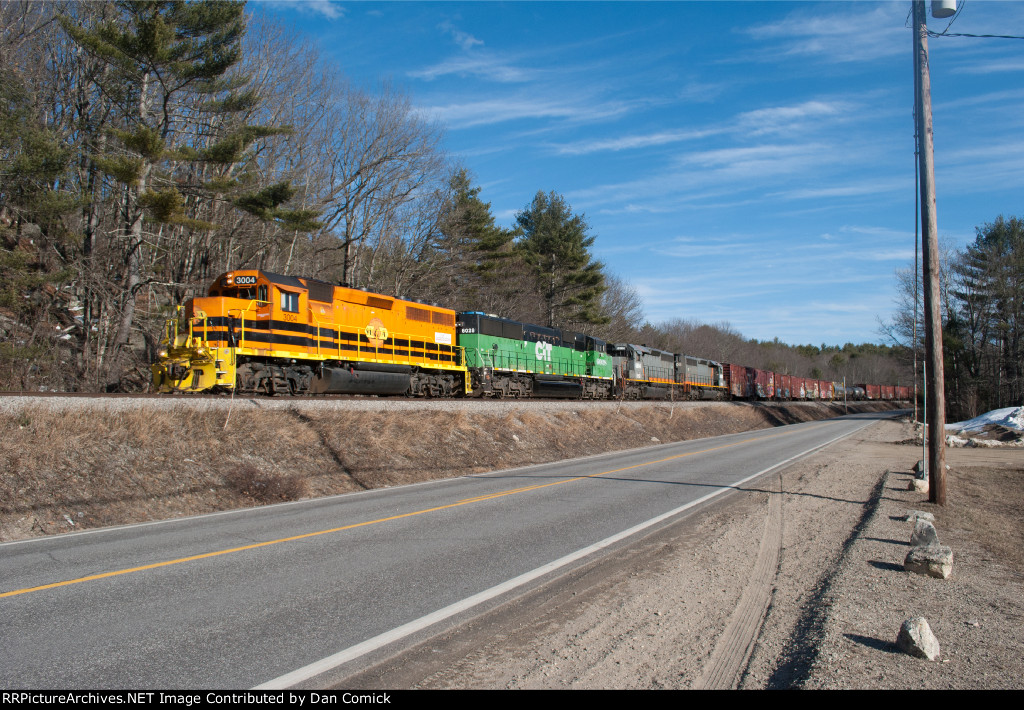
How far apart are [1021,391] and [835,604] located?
5279 centimetres

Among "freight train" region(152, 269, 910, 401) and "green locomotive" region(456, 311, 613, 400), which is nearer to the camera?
"freight train" region(152, 269, 910, 401)

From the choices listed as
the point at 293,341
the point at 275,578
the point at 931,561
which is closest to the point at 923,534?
the point at 931,561

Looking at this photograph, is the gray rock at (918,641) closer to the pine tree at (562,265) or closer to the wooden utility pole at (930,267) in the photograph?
the wooden utility pole at (930,267)

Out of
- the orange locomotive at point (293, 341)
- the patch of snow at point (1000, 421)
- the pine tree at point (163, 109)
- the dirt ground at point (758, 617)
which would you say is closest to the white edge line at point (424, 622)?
the dirt ground at point (758, 617)

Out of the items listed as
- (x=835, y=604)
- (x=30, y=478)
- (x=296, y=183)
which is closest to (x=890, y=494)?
(x=835, y=604)

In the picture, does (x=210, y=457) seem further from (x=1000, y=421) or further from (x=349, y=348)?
(x=1000, y=421)

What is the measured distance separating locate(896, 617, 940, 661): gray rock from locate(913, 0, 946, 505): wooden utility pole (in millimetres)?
8018

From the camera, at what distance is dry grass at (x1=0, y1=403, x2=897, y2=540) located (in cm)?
1060

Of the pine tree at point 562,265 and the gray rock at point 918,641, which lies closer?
the gray rock at point 918,641

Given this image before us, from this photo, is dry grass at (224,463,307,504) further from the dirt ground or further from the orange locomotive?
the dirt ground

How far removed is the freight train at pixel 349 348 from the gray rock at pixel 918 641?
15.7 metres

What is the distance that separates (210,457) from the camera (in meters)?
13.3

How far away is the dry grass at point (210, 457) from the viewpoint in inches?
417

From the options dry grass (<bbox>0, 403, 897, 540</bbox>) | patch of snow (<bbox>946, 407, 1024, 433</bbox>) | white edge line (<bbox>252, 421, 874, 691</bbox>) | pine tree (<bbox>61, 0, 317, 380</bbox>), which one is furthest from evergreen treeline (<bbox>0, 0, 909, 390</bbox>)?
patch of snow (<bbox>946, 407, 1024, 433</bbox>)
